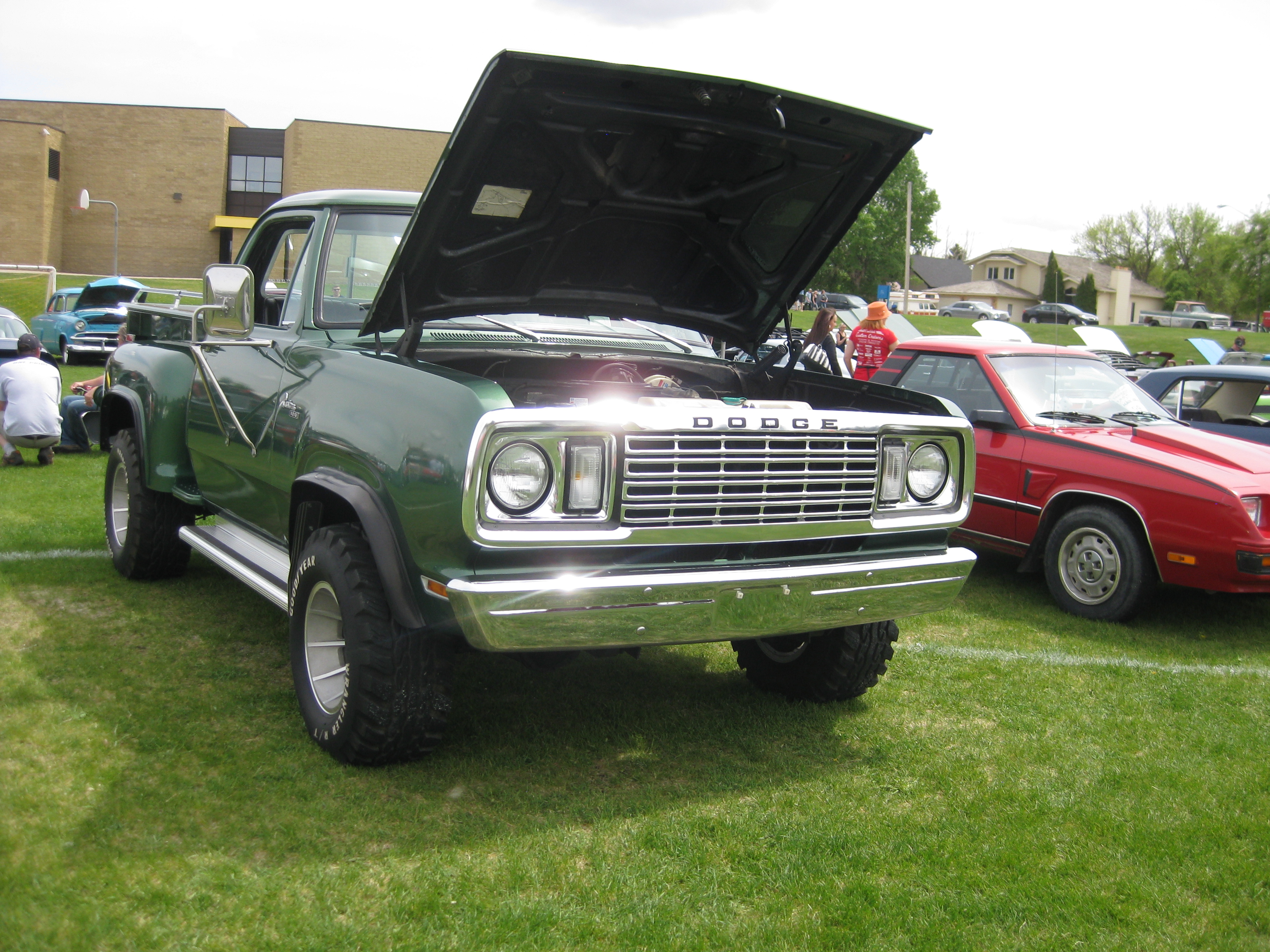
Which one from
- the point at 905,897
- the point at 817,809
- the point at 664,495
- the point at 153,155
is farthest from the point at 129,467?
the point at 153,155

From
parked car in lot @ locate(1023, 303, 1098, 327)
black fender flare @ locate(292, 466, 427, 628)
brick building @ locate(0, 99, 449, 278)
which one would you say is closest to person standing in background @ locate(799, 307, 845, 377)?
black fender flare @ locate(292, 466, 427, 628)

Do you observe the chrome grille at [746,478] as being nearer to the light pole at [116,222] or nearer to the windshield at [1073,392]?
the windshield at [1073,392]

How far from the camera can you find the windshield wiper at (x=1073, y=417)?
6668 millimetres

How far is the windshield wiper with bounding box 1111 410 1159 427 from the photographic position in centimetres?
680

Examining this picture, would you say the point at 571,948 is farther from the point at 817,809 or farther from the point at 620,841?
the point at 817,809

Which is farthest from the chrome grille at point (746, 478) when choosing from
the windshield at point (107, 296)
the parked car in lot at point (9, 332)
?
the windshield at point (107, 296)

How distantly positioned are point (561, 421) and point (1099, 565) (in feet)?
14.4

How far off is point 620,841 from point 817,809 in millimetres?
702

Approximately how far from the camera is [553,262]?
4355mm

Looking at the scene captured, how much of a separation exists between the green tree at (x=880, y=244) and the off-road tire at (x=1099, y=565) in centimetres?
6192

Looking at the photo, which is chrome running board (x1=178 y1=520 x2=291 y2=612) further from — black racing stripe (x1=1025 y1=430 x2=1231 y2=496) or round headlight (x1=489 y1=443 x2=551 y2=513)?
black racing stripe (x1=1025 y1=430 x2=1231 y2=496)

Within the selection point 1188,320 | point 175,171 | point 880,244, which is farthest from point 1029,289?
point 175,171

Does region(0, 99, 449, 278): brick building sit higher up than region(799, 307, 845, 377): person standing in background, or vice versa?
region(0, 99, 449, 278): brick building

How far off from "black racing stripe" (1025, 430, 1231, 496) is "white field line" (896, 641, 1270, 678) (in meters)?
0.99
